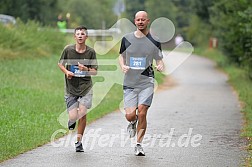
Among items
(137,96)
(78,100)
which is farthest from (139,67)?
(78,100)

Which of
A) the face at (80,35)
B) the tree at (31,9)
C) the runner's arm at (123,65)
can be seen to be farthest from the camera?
the tree at (31,9)

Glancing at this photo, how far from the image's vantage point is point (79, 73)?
11703mm

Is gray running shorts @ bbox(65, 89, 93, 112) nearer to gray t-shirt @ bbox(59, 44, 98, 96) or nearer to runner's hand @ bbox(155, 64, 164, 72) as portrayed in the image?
gray t-shirt @ bbox(59, 44, 98, 96)

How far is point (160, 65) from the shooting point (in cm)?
1135

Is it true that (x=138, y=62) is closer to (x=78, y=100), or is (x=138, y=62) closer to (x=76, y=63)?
(x=76, y=63)

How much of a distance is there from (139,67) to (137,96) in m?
0.52

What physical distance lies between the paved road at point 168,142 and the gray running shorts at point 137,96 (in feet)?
2.65

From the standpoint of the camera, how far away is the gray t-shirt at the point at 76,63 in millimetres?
11734

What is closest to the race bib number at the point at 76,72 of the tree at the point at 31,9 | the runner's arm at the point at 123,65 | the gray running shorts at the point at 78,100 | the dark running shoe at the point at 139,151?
the gray running shorts at the point at 78,100

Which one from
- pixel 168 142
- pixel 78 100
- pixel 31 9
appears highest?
pixel 78 100

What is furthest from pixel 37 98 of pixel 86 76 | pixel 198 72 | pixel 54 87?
pixel 198 72

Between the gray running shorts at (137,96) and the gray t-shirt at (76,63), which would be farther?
the gray t-shirt at (76,63)

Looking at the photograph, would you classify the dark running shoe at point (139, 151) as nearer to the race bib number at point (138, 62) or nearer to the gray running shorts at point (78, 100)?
the gray running shorts at point (78, 100)

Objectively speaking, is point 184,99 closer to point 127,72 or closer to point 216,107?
point 216,107
